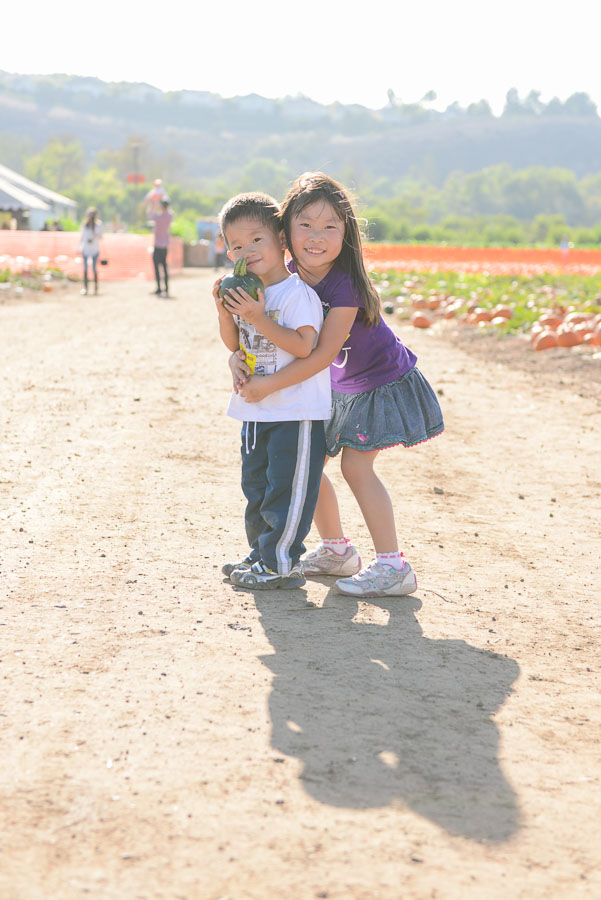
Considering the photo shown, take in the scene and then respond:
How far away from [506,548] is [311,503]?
3.97 feet

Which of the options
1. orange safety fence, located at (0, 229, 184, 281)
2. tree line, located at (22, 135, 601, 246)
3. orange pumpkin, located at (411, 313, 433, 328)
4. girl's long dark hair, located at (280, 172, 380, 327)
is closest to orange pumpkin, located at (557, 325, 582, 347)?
orange pumpkin, located at (411, 313, 433, 328)

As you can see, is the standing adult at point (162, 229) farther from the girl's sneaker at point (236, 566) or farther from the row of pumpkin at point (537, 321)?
the girl's sneaker at point (236, 566)

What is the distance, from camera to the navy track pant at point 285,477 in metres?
3.75

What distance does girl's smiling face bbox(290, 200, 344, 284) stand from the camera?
11.8ft

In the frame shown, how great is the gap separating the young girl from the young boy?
0.24ft

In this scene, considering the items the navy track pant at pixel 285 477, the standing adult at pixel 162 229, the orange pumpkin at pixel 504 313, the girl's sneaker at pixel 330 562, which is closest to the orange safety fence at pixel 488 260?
the standing adult at pixel 162 229

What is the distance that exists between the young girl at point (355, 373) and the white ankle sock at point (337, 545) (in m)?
0.18

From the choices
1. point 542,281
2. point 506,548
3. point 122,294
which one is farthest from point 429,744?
point 542,281

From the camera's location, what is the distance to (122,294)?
67.2ft

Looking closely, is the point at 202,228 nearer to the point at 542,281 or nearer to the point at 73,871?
the point at 542,281

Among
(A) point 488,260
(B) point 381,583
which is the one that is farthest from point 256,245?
(A) point 488,260

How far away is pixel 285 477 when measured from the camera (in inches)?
148

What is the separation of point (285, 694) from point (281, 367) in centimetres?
130

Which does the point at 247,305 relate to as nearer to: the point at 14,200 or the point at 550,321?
the point at 550,321
